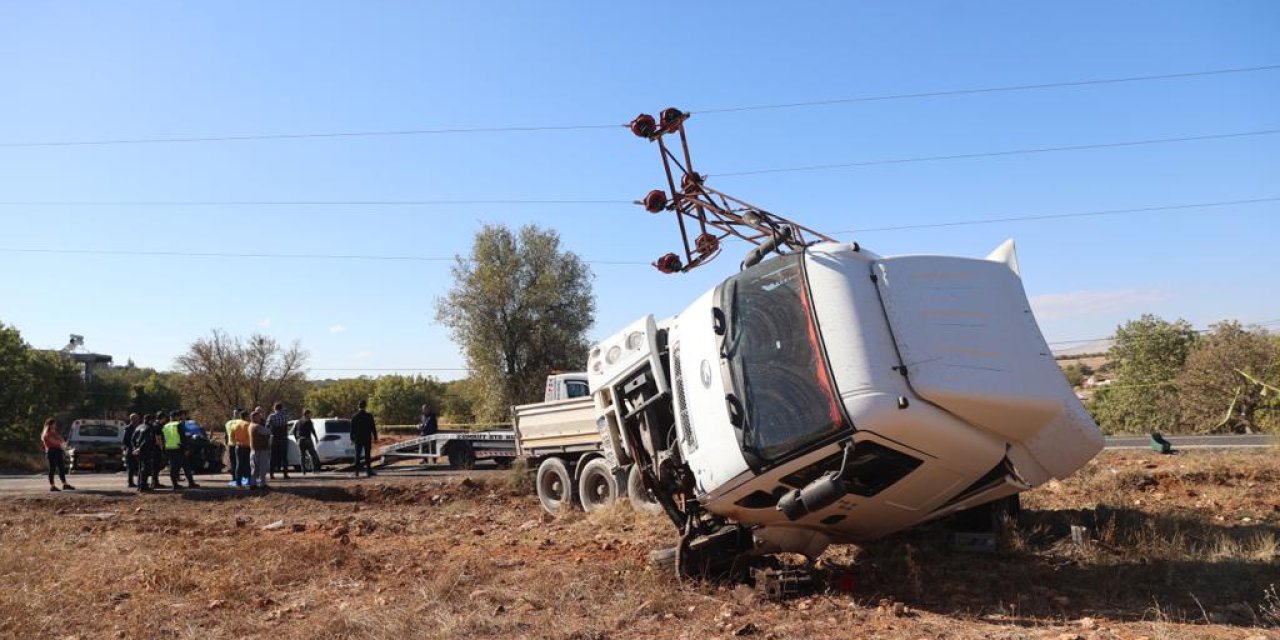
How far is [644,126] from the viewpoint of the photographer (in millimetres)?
13117

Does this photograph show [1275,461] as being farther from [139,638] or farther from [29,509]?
[29,509]

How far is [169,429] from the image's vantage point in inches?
664

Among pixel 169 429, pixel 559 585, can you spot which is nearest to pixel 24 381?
pixel 169 429

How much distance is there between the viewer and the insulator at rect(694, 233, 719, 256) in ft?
43.7

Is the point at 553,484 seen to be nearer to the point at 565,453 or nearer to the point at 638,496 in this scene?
the point at 565,453

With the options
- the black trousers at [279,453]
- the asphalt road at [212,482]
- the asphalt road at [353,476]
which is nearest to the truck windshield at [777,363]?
the asphalt road at [353,476]

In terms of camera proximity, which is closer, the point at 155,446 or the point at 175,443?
the point at 155,446

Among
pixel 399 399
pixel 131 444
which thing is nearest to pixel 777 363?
pixel 131 444

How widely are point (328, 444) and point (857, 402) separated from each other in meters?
21.3

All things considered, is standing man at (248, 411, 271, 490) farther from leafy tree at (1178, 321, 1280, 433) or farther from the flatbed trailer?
leafy tree at (1178, 321, 1280, 433)

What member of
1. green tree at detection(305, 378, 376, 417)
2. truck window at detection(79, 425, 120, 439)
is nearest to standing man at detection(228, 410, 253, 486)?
truck window at detection(79, 425, 120, 439)

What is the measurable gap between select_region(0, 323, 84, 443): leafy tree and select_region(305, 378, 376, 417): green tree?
1412cm

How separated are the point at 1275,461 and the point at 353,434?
52.5 feet

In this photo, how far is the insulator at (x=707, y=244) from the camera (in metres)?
13.3
